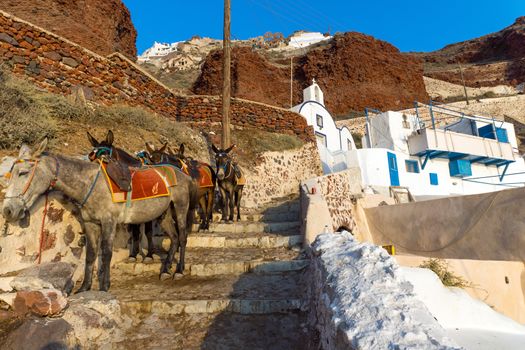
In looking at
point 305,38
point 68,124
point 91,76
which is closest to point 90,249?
point 68,124

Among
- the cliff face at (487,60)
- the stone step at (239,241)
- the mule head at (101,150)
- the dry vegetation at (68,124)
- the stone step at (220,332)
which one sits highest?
the cliff face at (487,60)

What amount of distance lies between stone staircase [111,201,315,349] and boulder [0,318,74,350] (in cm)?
63

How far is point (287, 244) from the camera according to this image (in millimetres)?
6957

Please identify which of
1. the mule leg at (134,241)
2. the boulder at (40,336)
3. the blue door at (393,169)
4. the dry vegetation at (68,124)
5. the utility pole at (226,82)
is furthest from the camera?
the blue door at (393,169)

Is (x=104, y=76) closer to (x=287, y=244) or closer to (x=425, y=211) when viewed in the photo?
(x=287, y=244)

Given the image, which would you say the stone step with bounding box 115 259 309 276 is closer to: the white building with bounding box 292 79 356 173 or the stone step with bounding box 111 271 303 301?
the stone step with bounding box 111 271 303 301

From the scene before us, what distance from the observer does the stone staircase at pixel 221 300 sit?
3.57 m

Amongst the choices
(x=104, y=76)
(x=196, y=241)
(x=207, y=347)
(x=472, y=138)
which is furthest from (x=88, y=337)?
(x=472, y=138)

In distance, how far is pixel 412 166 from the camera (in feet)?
80.4

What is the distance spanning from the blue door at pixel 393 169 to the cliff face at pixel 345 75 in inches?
944

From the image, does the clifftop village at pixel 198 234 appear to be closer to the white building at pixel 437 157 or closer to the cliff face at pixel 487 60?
the white building at pixel 437 157

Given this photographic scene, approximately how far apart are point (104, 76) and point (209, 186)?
20.3 ft

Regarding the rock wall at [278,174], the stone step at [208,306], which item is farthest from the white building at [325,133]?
the stone step at [208,306]

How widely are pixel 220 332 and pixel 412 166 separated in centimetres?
2450
